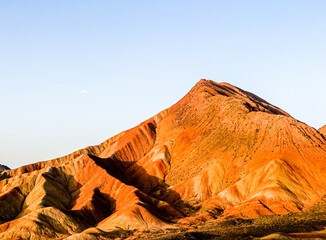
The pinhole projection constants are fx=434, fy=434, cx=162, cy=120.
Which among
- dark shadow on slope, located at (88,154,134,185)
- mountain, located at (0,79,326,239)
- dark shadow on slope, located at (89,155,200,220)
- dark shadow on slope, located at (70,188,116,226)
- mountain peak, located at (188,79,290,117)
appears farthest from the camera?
mountain peak, located at (188,79,290,117)

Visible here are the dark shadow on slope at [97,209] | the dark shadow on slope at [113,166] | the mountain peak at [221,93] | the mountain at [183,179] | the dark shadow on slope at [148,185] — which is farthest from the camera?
the mountain peak at [221,93]

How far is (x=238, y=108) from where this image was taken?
157 m

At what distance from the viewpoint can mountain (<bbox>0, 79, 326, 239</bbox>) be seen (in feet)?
368

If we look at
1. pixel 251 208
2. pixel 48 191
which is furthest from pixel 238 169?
pixel 48 191

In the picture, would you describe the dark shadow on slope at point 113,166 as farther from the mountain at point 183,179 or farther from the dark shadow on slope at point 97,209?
the dark shadow on slope at point 97,209

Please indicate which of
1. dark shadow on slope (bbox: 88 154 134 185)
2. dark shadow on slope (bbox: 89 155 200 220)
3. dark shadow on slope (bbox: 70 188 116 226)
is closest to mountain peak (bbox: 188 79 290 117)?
dark shadow on slope (bbox: 88 154 134 185)

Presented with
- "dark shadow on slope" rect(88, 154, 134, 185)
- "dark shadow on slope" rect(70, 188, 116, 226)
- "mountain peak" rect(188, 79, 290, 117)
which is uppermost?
"mountain peak" rect(188, 79, 290, 117)

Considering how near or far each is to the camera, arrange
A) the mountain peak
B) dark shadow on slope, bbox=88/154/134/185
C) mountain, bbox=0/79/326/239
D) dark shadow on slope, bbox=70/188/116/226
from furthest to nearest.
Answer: the mountain peak → dark shadow on slope, bbox=88/154/134/185 → dark shadow on slope, bbox=70/188/116/226 → mountain, bbox=0/79/326/239

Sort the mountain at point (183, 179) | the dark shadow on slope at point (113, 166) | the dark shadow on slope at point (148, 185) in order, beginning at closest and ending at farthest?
the mountain at point (183, 179)
the dark shadow on slope at point (148, 185)
the dark shadow on slope at point (113, 166)

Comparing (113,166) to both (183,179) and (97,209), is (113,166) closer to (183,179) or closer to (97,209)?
(183,179)

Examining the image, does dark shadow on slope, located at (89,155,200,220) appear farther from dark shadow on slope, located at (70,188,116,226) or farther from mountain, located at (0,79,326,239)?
dark shadow on slope, located at (70,188,116,226)

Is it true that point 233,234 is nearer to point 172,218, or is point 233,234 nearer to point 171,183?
point 172,218

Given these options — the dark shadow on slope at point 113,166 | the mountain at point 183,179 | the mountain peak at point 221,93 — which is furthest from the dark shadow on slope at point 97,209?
the mountain peak at point 221,93

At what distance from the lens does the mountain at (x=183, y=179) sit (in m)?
112
